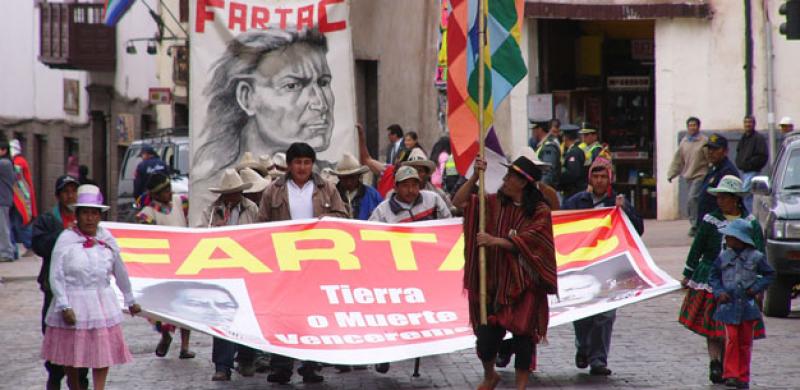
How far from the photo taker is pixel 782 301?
15.3 m

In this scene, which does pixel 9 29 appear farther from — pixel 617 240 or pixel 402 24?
pixel 617 240

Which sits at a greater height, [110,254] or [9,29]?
[9,29]

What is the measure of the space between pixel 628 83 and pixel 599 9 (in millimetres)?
1930

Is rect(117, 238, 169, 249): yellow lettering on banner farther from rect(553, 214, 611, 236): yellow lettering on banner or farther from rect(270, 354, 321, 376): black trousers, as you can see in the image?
rect(553, 214, 611, 236): yellow lettering on banner

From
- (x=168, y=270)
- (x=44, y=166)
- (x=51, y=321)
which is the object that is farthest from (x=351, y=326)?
(x=44, y=166)

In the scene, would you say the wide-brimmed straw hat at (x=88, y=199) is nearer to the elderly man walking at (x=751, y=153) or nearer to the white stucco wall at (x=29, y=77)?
the elderly man walking at (x=751, y=153)

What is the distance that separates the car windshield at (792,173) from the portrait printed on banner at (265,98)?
466 cm

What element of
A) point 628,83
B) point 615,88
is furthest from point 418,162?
point 615,88

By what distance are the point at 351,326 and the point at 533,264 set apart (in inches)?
72.0

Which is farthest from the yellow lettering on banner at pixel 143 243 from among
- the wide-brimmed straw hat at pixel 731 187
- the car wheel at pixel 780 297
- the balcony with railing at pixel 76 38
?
the balcony with railing at pixel 76 38

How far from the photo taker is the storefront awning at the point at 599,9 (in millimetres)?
26922

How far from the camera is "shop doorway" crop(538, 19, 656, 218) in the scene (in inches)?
1114

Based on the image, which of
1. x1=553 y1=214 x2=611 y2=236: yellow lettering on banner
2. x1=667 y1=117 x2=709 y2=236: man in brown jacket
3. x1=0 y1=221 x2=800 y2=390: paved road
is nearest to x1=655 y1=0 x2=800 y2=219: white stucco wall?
x1=667 y1=117 x2=709 y2=236: man in brown jacket

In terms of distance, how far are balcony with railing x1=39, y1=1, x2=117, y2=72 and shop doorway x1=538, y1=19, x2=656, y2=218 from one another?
18789 millimetres
